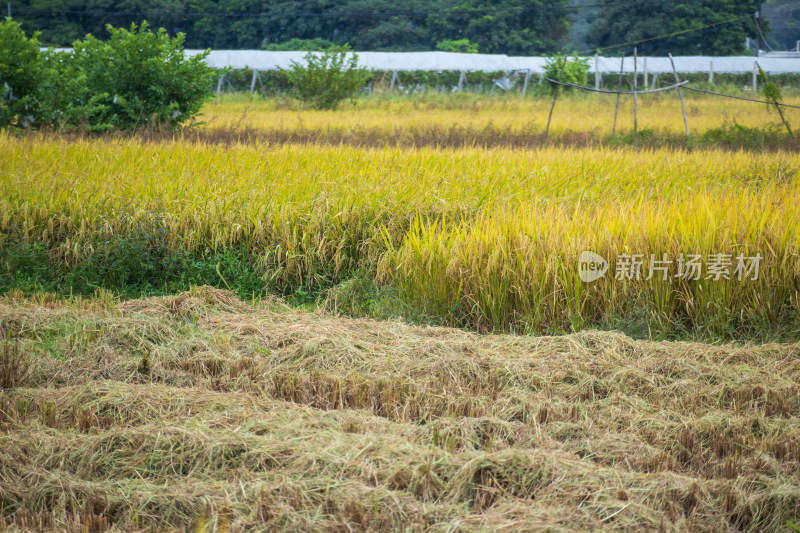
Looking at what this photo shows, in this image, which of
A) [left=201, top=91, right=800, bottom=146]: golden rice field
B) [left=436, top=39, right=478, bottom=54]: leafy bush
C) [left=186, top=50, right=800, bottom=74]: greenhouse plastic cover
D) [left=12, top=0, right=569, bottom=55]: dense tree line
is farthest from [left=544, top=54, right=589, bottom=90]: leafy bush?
[left=12, top=0, right=569, bottom=55]: dense tree line

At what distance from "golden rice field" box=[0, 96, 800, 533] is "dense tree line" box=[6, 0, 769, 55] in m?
28.0

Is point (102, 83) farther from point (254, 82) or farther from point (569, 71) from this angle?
point (254, 82)

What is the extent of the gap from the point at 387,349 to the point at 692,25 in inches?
1336

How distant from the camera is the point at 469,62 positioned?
26906mm

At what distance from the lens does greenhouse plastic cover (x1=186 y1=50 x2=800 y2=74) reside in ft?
82.4

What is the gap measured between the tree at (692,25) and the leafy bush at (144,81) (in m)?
25.9

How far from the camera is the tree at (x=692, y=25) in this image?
31.6 meters

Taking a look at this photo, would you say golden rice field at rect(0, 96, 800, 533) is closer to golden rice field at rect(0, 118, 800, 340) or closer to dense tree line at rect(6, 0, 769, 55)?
golden rice field at rect(0, 118, 800, 340)

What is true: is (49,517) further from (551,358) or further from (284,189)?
(284,189)

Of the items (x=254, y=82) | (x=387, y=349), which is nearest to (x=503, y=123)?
(x=387, y=349)

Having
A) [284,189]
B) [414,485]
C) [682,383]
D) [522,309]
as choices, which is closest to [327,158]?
[284,189]

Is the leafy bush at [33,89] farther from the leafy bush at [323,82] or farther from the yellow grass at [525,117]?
the leafy bush at [323,82]

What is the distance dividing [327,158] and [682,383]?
15.7 ft

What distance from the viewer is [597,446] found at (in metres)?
2.23
